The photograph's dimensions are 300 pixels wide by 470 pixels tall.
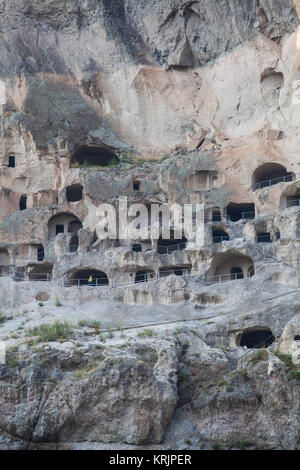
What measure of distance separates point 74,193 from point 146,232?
8.18 meters

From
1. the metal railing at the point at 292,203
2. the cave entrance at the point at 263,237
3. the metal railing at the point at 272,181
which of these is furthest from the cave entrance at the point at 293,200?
the cave entrance at the point at 263,237

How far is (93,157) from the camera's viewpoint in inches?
1866

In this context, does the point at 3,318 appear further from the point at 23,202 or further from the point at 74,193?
the point at 74,193

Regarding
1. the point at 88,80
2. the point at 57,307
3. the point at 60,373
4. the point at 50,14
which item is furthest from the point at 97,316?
the point at 50,14

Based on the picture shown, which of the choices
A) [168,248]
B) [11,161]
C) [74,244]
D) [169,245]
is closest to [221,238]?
[168,248]

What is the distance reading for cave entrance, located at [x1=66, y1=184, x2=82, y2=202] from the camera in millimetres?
44656

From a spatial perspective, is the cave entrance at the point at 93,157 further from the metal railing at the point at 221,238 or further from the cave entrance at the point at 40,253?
the metal railing at the point at 221,238

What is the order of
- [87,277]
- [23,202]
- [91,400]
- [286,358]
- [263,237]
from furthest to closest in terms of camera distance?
[23,202] → [87,277] → [263,237] → [286,358] → [91,400]

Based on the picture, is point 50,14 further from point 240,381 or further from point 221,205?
point 240,381

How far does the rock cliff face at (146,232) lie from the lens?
82.6 feet

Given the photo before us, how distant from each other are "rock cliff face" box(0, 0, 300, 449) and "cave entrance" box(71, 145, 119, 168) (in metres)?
0.12

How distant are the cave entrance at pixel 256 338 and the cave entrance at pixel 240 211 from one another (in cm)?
1085

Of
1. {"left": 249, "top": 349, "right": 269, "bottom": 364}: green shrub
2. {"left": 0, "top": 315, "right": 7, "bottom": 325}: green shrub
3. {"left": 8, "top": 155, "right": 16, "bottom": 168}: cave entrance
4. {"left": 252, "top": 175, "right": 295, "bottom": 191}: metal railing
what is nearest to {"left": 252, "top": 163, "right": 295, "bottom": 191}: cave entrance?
{"left": 252, "top": 175, "right": 295, "bottom": 191}: metal railing

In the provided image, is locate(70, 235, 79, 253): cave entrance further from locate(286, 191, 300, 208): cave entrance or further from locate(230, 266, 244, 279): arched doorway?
locate(286, 191, 300, 208): cave entrance
